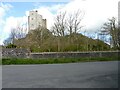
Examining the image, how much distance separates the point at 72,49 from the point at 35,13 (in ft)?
115

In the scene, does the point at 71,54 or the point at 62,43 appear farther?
the point at 62,43

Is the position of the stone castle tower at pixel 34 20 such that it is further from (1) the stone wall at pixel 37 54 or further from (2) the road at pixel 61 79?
(2) the road at pixel 61 79

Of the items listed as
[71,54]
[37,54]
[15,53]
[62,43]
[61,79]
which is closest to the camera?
[61,79]

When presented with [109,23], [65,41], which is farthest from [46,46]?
[109,23]

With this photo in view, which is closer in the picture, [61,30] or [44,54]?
[44,54]

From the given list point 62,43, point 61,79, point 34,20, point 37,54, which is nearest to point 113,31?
point 62,43

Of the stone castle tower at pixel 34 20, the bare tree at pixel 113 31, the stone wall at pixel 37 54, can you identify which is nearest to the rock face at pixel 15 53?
the stone wall at pixel 37 54

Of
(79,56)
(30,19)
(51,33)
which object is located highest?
(30,19)

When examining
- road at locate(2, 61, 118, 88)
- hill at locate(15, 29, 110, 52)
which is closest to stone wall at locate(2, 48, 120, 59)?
hill at locate(15, 29, 110, 52)

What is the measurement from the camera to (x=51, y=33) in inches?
2322

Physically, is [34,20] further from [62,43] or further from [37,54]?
[37,54]

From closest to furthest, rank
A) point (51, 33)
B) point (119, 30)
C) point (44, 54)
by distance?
point (44, 54) < point (119, 30) < point (51, 33)

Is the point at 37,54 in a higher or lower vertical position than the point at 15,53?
lower

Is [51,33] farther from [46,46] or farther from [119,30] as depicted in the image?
[119,30]
